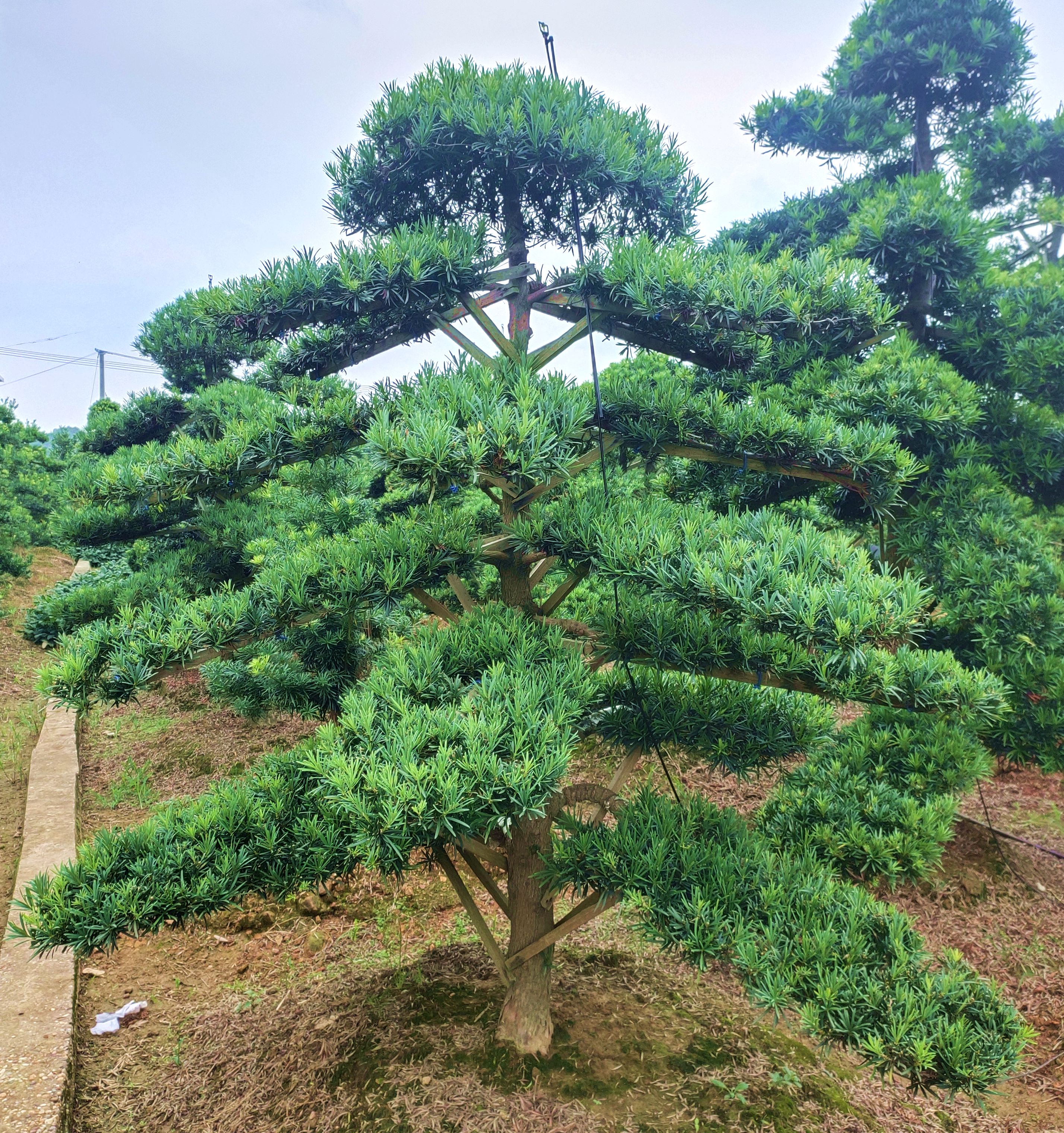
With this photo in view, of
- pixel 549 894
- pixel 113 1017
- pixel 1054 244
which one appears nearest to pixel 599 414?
pixel 549 894

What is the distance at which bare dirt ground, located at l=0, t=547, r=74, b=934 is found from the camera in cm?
434

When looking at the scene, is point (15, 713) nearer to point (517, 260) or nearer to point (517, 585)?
point (517, 585)

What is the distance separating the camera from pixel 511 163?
87.8 inches

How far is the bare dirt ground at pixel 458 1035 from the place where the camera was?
7.51 ft

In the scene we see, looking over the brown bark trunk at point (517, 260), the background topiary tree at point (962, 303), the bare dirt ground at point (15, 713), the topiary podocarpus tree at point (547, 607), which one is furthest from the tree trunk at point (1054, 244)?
the bare dirt ground at point (15, 713)

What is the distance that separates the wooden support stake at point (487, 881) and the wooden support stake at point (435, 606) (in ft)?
2.61

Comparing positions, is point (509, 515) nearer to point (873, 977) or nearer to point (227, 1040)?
point (873, 977)

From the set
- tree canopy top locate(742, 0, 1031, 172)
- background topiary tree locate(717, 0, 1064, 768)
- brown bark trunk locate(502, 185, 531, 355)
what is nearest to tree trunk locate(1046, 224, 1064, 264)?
background topiary tree locate(717, 0, 1064, 768)

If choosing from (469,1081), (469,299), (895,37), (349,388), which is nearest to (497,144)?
(469,299)

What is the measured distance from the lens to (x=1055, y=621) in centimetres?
313

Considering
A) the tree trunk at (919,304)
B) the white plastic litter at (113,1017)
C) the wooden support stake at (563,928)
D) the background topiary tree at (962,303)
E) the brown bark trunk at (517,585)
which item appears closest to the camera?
the wooden support stake at (563,928)

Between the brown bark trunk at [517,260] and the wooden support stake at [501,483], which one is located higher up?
the brown bark trunk at [517,260]

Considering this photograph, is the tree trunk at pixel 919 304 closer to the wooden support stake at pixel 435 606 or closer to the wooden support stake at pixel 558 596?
the wooden support stake at pixel 558 596

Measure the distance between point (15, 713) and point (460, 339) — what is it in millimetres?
6630
